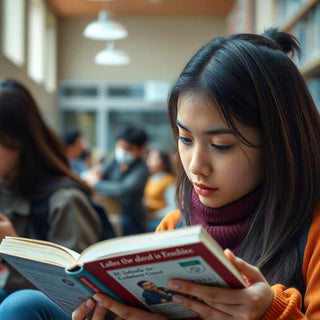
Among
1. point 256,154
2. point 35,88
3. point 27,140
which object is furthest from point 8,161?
point 35,88

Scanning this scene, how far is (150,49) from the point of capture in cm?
1008

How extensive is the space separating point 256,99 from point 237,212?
0.75 feet

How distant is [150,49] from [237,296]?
9564 millimetres

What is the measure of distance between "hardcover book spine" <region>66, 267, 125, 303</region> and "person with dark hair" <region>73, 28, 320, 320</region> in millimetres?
51

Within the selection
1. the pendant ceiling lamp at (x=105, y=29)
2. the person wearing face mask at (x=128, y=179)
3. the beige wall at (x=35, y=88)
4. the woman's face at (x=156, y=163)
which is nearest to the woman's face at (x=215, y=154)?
the person wearing face mask at (x=128, y=179)

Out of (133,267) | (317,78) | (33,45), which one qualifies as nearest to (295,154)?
(133,267)

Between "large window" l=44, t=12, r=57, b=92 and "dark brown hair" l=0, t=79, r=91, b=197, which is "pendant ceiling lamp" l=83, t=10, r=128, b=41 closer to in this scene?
"dark brown hair" l=0, t=79, r=91, b=197

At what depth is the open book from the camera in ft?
2.44

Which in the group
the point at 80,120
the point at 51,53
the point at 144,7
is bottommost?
the point at 80,120

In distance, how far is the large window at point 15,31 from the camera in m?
6.86

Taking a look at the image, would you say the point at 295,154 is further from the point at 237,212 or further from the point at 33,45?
the point at 33,45

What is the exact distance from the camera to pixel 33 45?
867 centimetres

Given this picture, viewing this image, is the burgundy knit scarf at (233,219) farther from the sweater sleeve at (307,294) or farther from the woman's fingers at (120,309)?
the woman's fingers at (120,309)

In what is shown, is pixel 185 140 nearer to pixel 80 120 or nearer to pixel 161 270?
pixel 161 270
